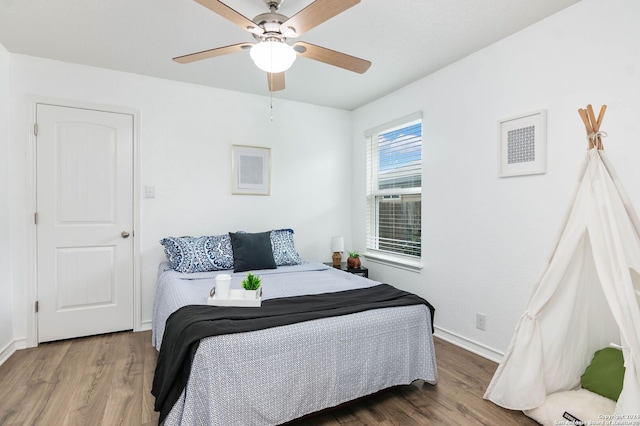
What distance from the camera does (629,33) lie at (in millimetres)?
1999

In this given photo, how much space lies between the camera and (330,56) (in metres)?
2.16

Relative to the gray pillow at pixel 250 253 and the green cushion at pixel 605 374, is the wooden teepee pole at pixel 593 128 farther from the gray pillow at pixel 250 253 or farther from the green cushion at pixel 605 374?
the gray pillow at pixel 250 253

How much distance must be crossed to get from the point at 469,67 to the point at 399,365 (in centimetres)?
241

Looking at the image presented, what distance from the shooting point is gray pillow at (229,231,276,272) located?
126 inches

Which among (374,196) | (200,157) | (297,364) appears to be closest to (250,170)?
(200,157)

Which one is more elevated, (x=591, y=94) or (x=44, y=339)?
(x=591, y=94)

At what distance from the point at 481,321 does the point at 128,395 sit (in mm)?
2626

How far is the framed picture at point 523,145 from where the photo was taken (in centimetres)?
243

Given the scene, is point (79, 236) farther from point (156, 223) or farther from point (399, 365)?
point (399, 365)

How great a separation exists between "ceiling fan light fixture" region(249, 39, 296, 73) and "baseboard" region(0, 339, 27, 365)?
296cm

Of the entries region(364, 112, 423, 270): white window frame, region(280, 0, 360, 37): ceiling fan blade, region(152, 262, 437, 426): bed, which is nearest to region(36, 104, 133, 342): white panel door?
region(152, 262, 437, 426): bed

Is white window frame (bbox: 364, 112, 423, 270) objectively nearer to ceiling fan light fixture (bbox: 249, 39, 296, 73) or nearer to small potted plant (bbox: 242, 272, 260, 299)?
small potted plant (bbox: 242, 272, 260, 299)

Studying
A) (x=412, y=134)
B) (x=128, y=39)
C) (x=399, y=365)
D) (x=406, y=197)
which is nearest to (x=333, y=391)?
(x=399, y=365)

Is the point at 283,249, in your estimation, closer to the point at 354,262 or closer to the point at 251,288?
the point at 354,262
